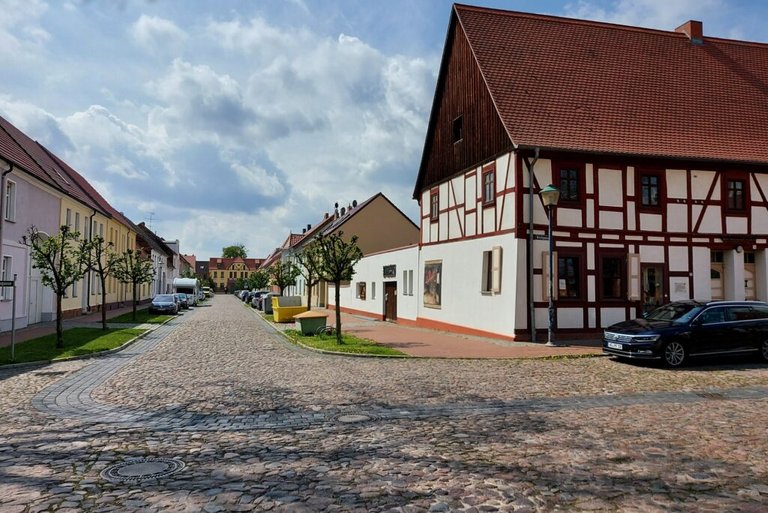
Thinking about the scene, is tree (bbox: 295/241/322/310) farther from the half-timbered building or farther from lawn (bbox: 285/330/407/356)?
the half-timbered building

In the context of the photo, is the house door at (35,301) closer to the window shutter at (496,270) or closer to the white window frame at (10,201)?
the white window frame at (10,201)

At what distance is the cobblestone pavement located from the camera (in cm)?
501

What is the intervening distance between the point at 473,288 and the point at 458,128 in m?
7.15

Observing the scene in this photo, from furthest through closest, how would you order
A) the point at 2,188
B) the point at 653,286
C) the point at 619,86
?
the point at 619,86 → the point at 2,188 → the point at 653,286

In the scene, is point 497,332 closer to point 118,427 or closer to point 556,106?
point 556,106

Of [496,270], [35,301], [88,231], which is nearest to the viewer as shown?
[496,270]

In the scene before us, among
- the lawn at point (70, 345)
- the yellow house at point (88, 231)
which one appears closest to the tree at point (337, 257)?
the lawn at point (70, 345)

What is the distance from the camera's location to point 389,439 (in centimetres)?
698

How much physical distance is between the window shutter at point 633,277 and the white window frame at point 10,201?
Answer: 23.9 meters

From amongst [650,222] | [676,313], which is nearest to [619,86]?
[650,222]

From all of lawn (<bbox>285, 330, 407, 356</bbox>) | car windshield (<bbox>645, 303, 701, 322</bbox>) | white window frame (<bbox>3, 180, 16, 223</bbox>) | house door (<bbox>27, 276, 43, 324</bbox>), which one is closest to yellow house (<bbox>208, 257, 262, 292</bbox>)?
house door (<bbox>27, 276, 43, 324</bbox>)

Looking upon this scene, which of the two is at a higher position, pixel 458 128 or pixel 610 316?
pixel 458 128

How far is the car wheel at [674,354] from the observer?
13.5 meters

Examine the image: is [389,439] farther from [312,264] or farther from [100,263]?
[100,263]
